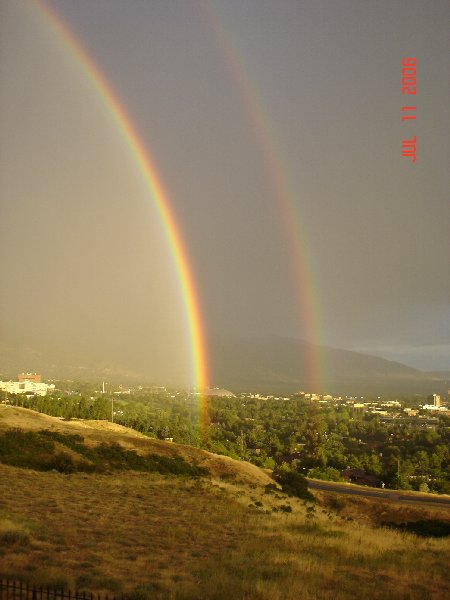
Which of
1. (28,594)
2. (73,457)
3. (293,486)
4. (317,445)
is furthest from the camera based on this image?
(317,445)

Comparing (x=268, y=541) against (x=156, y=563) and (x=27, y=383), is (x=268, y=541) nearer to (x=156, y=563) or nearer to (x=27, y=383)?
(x=156, y=563)

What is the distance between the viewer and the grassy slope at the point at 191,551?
10500 mm

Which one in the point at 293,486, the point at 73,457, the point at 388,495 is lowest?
the point at 388,495

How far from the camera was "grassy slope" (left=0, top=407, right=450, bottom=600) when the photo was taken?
34.4 ft

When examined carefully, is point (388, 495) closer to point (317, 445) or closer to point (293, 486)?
point (293, 486)

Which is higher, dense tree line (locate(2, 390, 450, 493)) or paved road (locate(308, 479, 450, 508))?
dense tree line (locate(2, 390, 450, 493))

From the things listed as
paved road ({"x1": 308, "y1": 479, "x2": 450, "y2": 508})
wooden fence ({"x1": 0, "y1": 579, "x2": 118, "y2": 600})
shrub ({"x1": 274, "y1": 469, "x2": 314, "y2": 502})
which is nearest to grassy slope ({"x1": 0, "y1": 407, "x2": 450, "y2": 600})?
wooden fence ({"x1": 0, "y1": 579, "x2": 118, "y2": 600})

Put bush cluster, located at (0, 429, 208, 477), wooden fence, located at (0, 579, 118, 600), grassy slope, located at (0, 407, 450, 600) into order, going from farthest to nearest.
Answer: bush cluster, located at (0, 429, 208, 477), grassy slope, located at (0, 407, 450, 600), wooden fence, located at (0, 579, 118, 600)

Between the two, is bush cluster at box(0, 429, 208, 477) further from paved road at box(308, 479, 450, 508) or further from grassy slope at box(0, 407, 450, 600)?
paved road at box(308, 479, 450, 508)

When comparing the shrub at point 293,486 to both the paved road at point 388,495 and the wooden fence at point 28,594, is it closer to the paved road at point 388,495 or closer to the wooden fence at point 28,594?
the paved road at point 388,495

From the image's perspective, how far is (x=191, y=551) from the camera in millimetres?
13977

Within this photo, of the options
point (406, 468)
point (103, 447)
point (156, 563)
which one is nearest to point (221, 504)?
point (156, 563)

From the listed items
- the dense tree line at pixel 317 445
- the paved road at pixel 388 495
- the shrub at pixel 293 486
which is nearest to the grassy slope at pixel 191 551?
the shrub at pixel 293 486

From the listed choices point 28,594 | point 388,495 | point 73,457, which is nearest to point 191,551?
→ point 28,594
